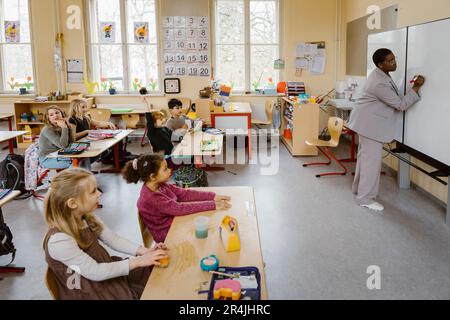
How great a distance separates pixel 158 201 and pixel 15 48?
23.5 feet

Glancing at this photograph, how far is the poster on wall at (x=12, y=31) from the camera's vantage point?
8.17 metres

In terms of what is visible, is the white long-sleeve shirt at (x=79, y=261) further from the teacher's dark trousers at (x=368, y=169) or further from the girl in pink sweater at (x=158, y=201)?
the teacher's dark trousers at (x=368, y=169)

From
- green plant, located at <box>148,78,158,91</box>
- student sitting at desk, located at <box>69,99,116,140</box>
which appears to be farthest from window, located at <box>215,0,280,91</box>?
student sitting at desk, located at <box>69,99,116,140</box>

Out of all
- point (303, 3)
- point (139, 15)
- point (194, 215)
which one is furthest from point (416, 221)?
point (139, 15)

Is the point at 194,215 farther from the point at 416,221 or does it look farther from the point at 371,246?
the point at 416,221

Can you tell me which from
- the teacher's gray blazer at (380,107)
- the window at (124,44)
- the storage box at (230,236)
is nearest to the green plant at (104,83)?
the window at (124,44)

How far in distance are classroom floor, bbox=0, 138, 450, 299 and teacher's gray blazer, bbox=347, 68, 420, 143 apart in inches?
30.7

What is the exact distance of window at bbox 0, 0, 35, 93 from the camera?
813cm

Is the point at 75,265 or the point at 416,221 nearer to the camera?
the point at 75,265

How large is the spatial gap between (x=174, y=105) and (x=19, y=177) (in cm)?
195

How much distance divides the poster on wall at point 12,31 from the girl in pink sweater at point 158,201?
22.4 feet

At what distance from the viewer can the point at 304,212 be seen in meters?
4.39

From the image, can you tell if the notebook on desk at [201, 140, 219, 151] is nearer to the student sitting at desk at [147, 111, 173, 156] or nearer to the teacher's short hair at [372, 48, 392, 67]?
the student sitting at desk at [147, 111, 173, 156]
